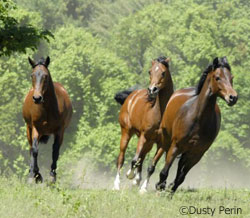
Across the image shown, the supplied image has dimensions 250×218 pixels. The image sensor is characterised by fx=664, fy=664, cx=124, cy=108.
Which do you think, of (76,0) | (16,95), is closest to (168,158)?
(16,95)

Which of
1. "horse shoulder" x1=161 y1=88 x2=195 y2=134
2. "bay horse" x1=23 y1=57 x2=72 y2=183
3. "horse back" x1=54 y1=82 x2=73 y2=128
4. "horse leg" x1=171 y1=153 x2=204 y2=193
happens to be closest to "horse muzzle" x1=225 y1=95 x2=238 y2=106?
"horse shoulder" x1=161 y1=88 x2=195 y2=134

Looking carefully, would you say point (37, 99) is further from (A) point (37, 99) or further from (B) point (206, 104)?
(B) point (206, 104)

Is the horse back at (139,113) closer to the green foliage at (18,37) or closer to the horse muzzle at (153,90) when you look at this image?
the horse muzzle at (153,90)

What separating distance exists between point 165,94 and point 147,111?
0.88 m

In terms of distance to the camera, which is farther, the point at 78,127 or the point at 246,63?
the point at 246,63

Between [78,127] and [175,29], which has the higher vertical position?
[175,29]

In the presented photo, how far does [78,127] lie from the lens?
2616 inches

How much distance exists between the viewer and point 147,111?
16.6 meters

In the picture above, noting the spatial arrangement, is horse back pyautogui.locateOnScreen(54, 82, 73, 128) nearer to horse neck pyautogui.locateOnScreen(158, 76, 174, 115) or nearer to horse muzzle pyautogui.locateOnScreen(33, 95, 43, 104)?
horse muzzle pyautogui.locateOnScreen(33, 95, 43, 104)

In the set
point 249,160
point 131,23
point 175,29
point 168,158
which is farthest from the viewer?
point 131,23

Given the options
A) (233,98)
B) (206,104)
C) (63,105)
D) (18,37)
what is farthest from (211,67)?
(63,105)

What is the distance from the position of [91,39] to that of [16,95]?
67.5ft

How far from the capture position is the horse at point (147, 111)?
15250 millimetres

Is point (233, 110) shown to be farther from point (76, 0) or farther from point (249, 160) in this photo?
point (76, 0)
